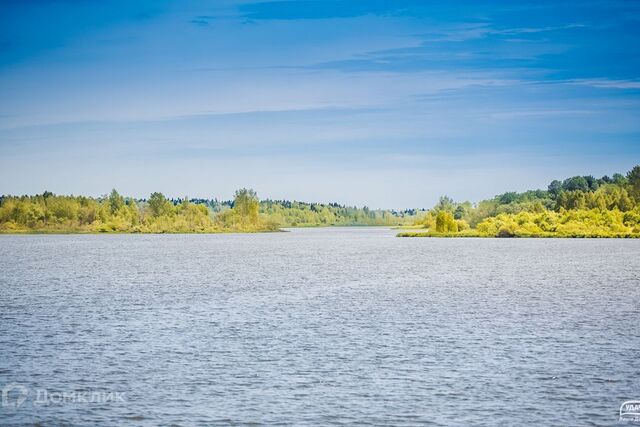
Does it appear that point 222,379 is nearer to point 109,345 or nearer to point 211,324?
point 109,345

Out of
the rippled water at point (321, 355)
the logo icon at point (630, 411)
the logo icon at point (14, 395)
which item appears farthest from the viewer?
the logo icon at point (14, 395)

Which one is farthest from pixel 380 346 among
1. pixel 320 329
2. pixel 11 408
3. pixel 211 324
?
pixel 11 408

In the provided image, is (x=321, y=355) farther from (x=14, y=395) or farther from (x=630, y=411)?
(x=630, y=411)

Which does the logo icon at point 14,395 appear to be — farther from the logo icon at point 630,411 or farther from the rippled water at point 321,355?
the logo icon at point 630,411

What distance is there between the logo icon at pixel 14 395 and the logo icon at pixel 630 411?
16.3 meters

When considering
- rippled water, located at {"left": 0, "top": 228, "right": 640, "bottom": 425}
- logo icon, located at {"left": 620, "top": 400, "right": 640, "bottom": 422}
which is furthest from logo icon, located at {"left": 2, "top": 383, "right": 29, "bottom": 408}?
logo icon, located at {"left": 620, "top": 400, "right": 640, "bottom": 422}

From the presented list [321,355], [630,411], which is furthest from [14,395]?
[630,411]

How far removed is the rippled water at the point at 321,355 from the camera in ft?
67.4

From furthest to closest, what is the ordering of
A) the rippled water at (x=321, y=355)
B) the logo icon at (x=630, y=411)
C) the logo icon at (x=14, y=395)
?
the logo icon at (x=14, y=395), the rippled water at (x=321, y=355), the logo icon at (x=630, y=411)

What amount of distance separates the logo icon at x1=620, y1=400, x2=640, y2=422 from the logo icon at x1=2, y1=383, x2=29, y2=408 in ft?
53.4

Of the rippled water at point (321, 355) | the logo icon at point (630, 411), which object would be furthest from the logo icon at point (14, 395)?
the logo icon at point (630, 411)

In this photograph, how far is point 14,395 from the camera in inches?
859

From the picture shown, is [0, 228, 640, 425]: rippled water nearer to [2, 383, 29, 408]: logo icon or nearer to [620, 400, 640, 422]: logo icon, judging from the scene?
[2, 383, 29, 408]: logo icon

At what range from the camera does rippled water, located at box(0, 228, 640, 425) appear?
20547 mm
